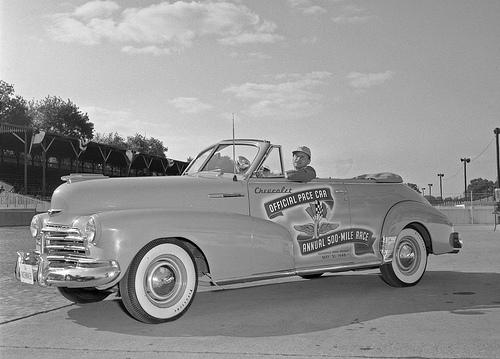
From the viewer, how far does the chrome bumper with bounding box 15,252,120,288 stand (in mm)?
5211

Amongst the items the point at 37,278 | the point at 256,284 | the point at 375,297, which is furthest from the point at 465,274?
the point at 37,278

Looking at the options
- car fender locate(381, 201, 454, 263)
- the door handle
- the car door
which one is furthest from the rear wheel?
car fender locate(381, 201, 454, 263)

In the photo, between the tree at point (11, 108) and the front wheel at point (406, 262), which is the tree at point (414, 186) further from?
the tree at point (11, 108)

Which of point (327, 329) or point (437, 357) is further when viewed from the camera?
point (327, 329)

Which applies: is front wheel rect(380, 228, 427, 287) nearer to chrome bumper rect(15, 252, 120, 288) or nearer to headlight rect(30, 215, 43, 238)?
chrome bumper rect(15, 252, 120, 288)

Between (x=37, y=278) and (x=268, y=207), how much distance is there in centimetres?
249

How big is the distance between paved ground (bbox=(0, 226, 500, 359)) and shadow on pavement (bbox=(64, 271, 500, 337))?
0.4 inches

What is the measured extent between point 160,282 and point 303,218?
1957 mm

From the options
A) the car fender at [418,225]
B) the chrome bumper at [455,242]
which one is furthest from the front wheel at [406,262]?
the chrome bumper at [455,242]

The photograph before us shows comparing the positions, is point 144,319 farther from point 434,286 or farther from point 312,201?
point 434,286

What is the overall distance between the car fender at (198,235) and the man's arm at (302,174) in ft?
2.42

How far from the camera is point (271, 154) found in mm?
6859

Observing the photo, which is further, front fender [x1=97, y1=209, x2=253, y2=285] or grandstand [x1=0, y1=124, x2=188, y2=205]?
grandstand [x1=0, y1=124, x2=188, y2=205]

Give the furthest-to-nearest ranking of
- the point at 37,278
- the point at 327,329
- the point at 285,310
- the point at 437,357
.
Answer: the point at 285,310
the point at 37,278
the point at 327,329
the point at 437,357
